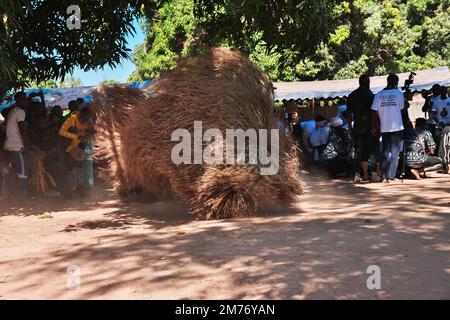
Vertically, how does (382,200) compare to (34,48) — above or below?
Result: below

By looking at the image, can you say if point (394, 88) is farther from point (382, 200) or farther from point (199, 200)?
point (199, 200)

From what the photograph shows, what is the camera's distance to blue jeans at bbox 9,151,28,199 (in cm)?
982

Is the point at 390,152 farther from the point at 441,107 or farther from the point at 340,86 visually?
the point at 340,86

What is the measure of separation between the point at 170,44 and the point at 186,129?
20870 millimetres

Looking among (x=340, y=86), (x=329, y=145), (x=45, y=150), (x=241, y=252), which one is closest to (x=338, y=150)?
(x=329, y=145)

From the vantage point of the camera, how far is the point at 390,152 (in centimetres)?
1009

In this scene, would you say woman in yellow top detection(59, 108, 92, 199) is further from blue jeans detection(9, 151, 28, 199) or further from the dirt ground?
the dirt ground

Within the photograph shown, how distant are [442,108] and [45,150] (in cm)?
806

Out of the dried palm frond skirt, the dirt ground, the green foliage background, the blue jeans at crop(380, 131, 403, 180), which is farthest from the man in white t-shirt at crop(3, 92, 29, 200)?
the green foliage background

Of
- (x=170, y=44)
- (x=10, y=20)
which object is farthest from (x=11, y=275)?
(x=170, y=44)

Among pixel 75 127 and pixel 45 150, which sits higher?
pixel 75 127

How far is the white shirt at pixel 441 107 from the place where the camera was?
12086 millimetres

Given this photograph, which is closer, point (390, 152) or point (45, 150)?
point (390, 152)

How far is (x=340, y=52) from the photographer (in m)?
26.5
